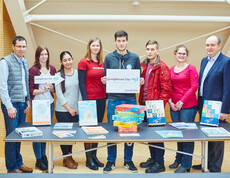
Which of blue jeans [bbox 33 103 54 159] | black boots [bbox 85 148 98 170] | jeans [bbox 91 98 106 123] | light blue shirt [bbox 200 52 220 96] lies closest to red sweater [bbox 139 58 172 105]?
light blue shirt [bbox 200 52 220 96]

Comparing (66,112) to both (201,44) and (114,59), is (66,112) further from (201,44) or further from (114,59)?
(201,44)

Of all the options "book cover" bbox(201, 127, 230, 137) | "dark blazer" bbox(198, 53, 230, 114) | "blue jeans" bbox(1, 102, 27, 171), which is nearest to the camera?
"book cover" bbox(201, 127, 230, 137)

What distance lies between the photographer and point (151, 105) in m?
3.01

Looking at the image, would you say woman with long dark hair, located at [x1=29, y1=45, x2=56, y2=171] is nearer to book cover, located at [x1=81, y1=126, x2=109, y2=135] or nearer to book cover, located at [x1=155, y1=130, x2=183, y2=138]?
book cover, located at [x1=81, y1=126, x2=109, y2=135]

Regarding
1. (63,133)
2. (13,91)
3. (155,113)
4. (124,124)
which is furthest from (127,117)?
(13,91)

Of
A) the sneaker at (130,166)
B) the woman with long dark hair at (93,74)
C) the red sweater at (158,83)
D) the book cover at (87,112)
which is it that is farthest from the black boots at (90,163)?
the red sweater at (158,83)

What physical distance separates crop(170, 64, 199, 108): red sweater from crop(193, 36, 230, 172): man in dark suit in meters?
0.10

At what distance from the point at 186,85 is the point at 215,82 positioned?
0.37 m

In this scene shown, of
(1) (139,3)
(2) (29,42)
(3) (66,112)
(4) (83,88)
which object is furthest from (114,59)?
(2) (29,42)

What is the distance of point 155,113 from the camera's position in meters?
2.99

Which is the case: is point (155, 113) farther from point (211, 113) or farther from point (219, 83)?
point (219, 83)

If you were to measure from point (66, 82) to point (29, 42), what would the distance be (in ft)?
5.40

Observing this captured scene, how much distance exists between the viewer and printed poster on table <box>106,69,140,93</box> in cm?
313

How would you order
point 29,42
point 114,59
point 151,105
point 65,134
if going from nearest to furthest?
1. point 65,134
2. point 151,105
3. point 114,59
4. point 29,42
